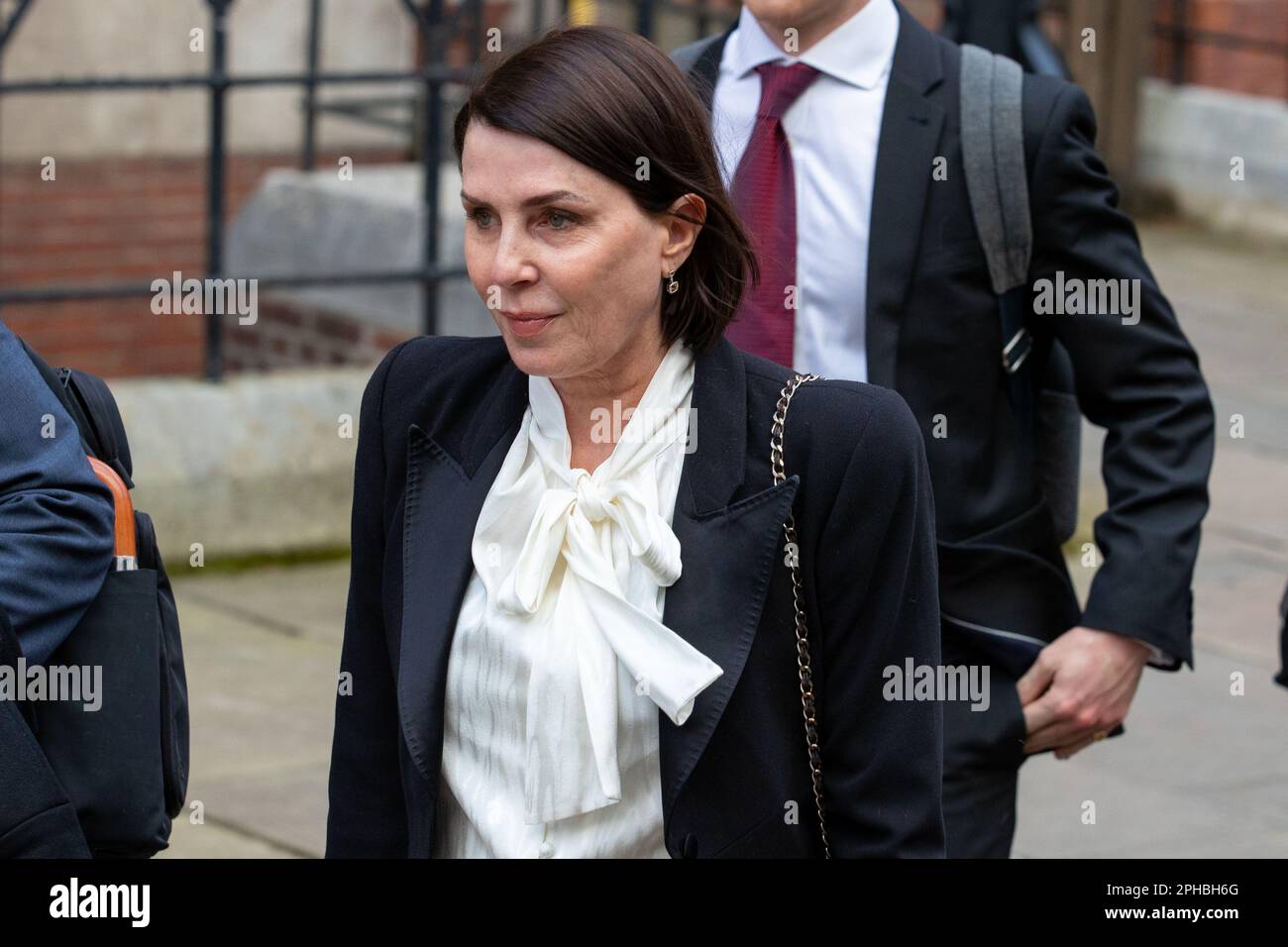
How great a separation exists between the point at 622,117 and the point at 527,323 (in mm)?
255

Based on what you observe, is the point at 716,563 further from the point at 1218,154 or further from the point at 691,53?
the point at 1218,154

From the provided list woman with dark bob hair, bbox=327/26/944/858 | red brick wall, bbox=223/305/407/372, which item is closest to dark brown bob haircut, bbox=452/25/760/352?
woman with dark bob hair, bbox=327/26/944/858

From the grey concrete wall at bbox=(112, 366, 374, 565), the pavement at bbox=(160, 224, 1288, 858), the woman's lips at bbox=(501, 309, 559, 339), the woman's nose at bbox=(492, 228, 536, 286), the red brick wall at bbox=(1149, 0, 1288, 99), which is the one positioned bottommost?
the pavement at bbox=(160, 224, 1288, 858)

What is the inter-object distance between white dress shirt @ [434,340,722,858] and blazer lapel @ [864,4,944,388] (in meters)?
0.79

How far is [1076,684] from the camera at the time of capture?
344 cm

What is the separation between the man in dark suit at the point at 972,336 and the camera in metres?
3.37

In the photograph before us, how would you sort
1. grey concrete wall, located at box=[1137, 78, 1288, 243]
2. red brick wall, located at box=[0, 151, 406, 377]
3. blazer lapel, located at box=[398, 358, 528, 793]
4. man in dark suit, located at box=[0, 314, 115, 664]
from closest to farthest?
blazer lapel, located at box=[398, 358, 528, 793] → man in dark suit, located at box=[0, 314, 115, 664] → red brick wall, located at box=[0, 151, 406, 377] → grey concrete wall, located at box=[1137, 78, 1288, 243]

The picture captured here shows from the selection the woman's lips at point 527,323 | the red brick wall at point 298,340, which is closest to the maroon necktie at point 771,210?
the woman's lips at point 527,323

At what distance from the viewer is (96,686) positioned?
286cm

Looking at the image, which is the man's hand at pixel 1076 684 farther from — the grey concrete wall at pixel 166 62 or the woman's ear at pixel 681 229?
the grey concrete wall at pixel 166 62

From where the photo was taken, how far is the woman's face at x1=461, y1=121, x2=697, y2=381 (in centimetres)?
242

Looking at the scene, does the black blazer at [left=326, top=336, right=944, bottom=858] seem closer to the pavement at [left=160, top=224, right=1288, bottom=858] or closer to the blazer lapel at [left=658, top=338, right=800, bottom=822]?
the blazer lapel at [left=658, top=338, right=800, bottom=822]

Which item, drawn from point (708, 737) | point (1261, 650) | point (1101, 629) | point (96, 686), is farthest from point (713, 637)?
point (1261, 650)

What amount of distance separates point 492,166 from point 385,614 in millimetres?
584
